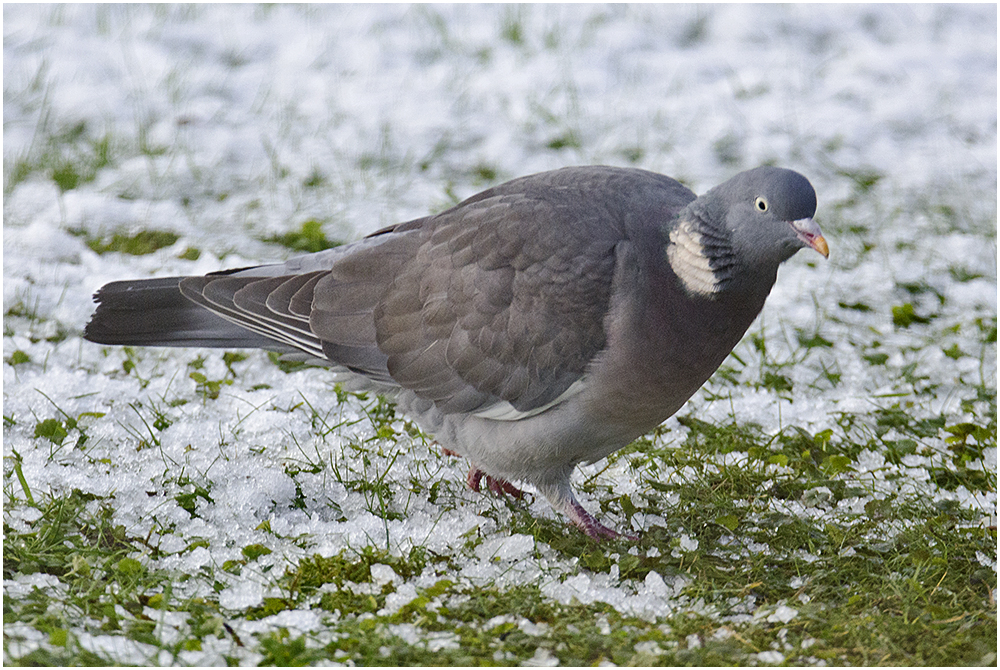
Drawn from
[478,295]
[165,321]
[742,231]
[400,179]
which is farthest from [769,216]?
[400,179]

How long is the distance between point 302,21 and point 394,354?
14.4ft

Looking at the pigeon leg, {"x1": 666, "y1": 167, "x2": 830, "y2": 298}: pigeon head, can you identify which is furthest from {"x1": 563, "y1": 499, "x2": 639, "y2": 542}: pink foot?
{"x1": 666, "y1": 167, "x2": 830, "y2": 298}: pigeon head

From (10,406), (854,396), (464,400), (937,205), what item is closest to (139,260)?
(10,406)

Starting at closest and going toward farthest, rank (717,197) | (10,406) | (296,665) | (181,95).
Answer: (296,665)
(717,197)
(10,406)
(181,95)

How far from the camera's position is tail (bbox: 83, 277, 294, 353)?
11.3 feet

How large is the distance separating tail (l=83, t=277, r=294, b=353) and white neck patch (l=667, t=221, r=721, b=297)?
1.32m

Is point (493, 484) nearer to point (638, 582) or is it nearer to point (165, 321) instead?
point (638, 582)

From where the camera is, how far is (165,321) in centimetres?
347

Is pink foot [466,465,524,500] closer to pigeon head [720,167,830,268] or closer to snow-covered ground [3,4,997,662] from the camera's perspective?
snow-covered ground [3,4,997,662]

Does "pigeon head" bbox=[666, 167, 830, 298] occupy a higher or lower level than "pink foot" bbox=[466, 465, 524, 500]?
higher

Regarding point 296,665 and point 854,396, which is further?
point 854,396

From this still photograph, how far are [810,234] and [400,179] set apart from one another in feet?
9.93

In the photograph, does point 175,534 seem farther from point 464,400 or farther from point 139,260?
point 139,260

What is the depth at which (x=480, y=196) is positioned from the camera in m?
3.38
